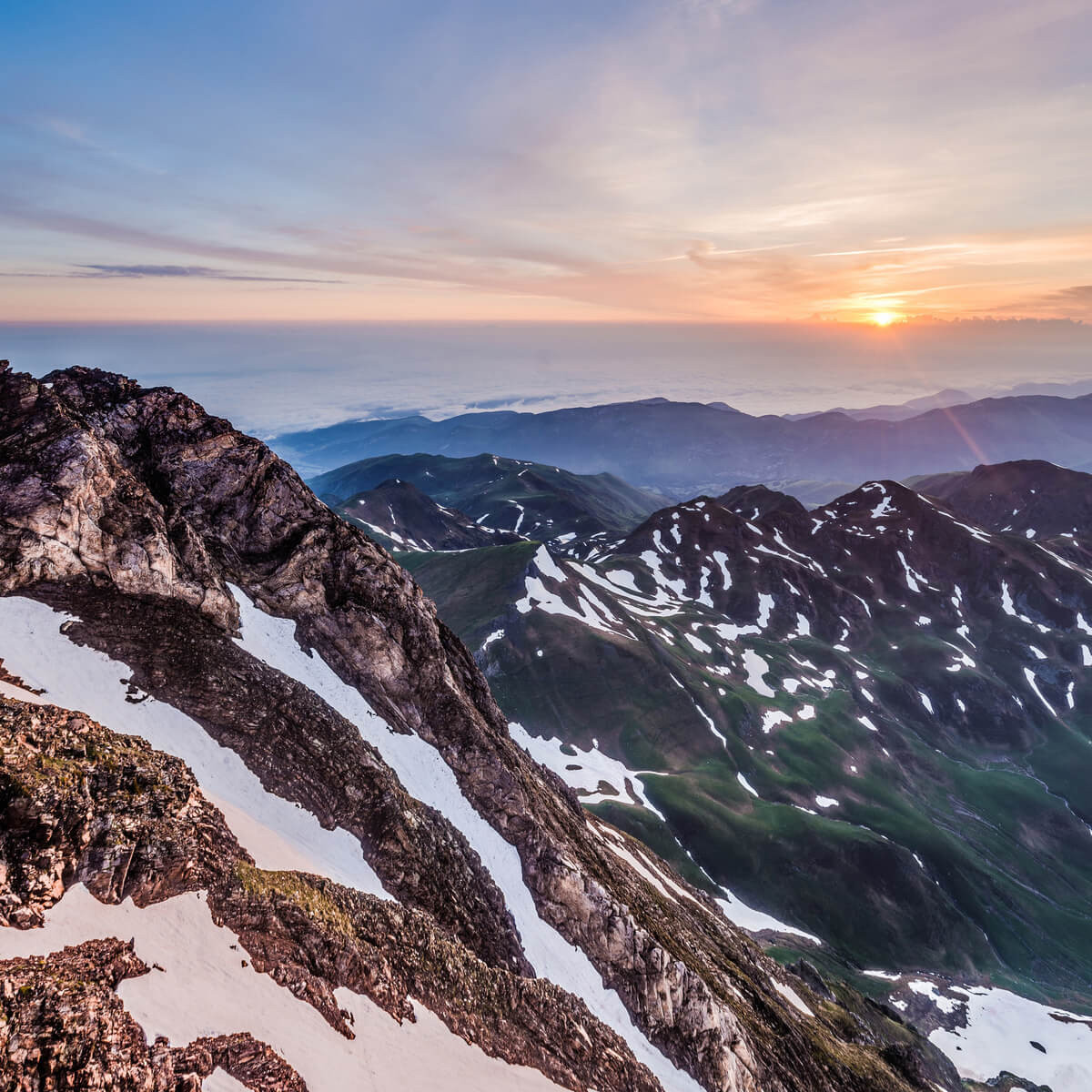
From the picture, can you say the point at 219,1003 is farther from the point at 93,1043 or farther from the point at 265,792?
the point at 265,792

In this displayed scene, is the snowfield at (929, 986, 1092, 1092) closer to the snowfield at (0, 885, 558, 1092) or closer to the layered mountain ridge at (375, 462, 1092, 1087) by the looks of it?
the layered mountain ridge at (375, 462, 1092, 1087)

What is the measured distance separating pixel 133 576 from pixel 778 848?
112 meters

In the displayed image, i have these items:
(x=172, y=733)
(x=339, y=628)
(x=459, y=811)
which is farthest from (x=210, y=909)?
(x=339, y=628)

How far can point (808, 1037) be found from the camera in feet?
148

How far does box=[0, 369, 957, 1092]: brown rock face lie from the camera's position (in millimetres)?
32219

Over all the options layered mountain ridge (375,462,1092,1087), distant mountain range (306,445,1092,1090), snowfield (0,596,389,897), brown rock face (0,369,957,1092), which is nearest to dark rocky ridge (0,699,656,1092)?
snowfield (0,596,389,897)

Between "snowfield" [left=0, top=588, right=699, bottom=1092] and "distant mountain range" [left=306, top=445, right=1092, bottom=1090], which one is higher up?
"snowfield" [left=0, top=588, right=699, bottom=1092]

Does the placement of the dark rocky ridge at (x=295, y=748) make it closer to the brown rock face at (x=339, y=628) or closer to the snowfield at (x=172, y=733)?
the brown rock face at (x=339, y=628)

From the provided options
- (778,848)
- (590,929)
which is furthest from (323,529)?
(778,848)

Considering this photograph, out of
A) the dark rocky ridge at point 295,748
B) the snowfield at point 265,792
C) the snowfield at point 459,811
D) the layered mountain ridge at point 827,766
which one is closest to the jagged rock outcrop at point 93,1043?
the snowfield at point 265,792

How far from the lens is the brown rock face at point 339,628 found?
106 feet

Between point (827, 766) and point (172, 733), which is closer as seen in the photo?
point (172, 733)

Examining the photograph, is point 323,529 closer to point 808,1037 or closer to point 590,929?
point 590,929

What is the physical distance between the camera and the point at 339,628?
138 feet
